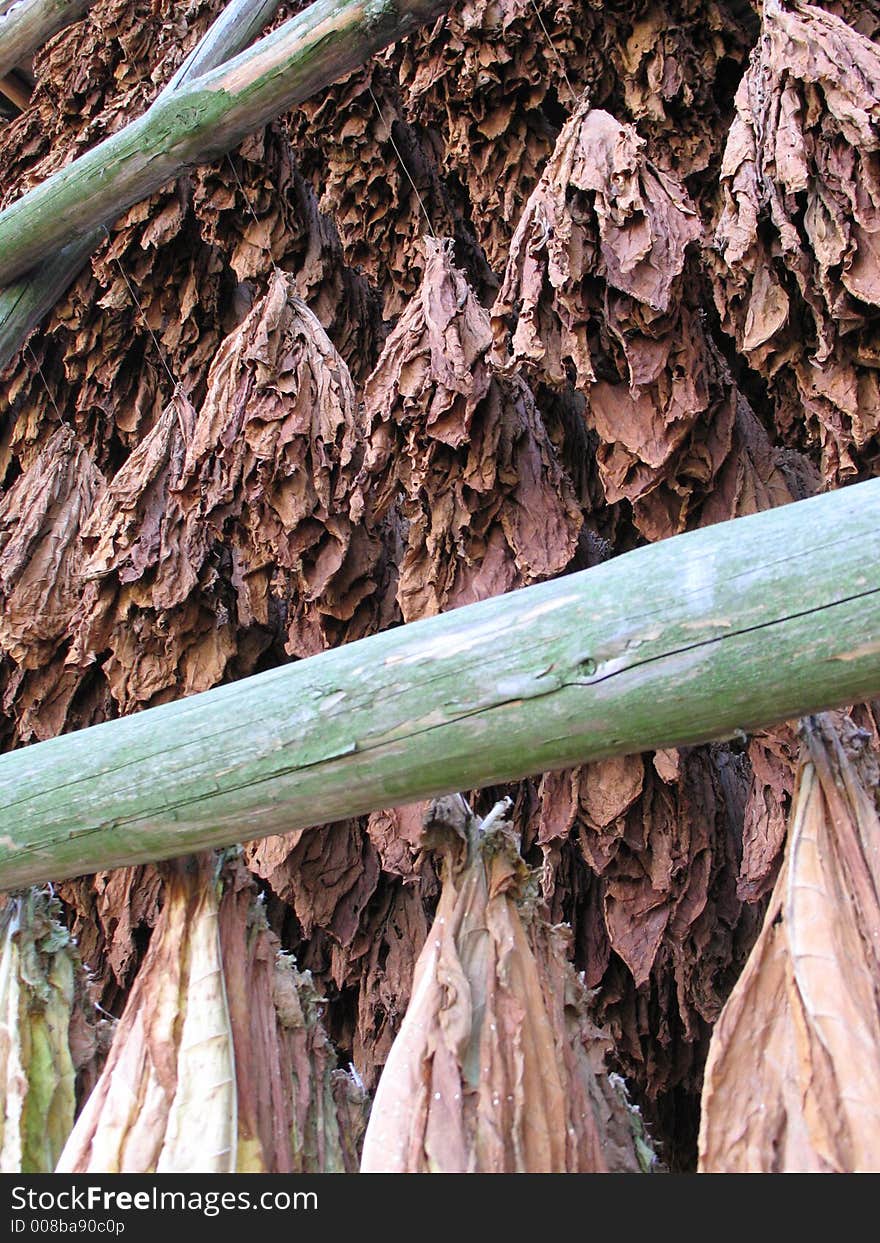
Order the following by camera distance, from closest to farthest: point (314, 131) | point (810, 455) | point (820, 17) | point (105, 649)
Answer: point (820, 17) < point (810, 455) < point (105, 649) < point (314, 131)

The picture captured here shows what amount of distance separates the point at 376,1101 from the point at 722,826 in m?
0.89

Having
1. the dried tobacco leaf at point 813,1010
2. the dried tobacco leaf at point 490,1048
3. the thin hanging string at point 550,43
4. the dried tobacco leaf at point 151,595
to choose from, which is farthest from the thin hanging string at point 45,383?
the dried tobacco leaf at point 813,1010

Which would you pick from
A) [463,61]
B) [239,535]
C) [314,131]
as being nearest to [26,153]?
[314,131]

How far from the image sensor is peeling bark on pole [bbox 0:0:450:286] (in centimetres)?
161

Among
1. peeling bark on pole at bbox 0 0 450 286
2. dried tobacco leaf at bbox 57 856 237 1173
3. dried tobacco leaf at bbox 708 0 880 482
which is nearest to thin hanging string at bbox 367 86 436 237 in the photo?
peeling bark on pole at bbox 0 0 450 286

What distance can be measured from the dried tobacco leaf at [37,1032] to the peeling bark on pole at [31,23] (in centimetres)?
202

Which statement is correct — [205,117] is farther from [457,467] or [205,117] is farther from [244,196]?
[457,467]

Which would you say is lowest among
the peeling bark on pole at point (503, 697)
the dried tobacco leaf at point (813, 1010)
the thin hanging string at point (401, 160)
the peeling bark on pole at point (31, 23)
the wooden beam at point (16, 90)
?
the dried tobacco leaf at point (813, 1010)

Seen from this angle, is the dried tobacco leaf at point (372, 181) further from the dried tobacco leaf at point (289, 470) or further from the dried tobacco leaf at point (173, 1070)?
the dried tobacco leaf at point (173, 1070)

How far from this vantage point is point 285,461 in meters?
1.46

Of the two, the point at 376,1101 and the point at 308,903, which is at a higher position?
the point at 376,1101

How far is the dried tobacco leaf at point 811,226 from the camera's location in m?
1.08

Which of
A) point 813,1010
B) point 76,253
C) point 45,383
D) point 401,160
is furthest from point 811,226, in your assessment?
point 45,383
